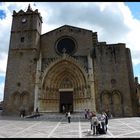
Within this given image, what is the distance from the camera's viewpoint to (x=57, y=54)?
2547 centimetres

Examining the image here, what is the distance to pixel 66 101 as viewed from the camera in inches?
953

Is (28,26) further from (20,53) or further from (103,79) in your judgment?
(103,79)

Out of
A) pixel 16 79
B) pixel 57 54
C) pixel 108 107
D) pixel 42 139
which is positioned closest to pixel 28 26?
pixel 57 54

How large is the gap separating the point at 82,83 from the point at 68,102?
3.12 m

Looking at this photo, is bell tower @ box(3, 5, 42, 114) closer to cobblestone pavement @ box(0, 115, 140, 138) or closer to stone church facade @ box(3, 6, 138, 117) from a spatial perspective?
stone church facade @ box(3, 6, 138, 117)

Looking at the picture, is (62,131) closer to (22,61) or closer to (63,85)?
(63,85)

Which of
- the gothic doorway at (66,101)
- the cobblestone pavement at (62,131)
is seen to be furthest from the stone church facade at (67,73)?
the cobblestone pavement at (62,131)

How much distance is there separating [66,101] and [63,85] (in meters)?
2.07

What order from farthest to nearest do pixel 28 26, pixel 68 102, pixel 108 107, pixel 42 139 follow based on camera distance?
pixel 28 26, pixel 68 102, pixel 108 107, pixel 42 139

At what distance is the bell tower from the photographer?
931 inches

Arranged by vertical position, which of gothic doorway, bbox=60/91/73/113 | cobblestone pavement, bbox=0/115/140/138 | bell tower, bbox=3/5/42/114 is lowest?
cobblestone pavement, bbox=0/115/140/138

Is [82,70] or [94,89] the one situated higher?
[82,70]

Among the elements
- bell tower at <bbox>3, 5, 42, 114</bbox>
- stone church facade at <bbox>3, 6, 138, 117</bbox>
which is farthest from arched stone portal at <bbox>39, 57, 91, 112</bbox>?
bell tower at <bbox>3, 5, 42, 114</bbox>

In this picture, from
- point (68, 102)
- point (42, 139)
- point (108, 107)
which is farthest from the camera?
point (68, 102)
